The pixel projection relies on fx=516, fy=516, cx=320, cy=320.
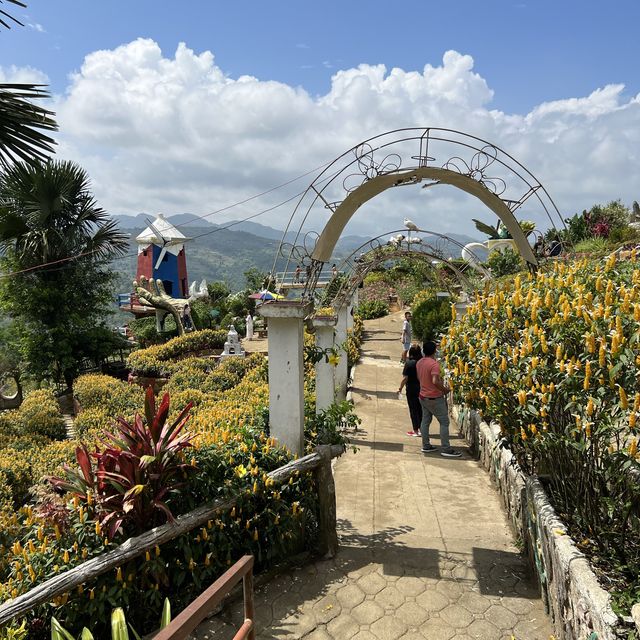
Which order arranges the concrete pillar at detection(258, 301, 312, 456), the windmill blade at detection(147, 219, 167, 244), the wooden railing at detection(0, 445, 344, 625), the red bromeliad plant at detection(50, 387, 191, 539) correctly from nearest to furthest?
the wooden railing at detection(0, 445, 344, 625) < the red bromeliad plant at detection(50, 387, 191, 539) < the concrete pillar at detection(258, 301, 312, 456) < the windmill blade at detection(147, 219, 167, 244)

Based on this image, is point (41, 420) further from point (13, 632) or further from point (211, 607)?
point (211, 607)

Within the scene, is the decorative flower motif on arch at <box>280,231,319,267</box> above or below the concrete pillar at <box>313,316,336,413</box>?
above

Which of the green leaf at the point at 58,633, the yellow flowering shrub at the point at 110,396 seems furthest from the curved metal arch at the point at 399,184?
the yellow flowering shrub at the point at 110,396

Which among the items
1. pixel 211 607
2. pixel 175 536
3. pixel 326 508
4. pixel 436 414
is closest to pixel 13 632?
pixel 175 536

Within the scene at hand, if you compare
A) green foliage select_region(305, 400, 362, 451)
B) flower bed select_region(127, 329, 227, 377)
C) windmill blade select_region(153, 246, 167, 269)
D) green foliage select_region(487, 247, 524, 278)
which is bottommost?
flower bed select_region(127, 329, 227, 377)

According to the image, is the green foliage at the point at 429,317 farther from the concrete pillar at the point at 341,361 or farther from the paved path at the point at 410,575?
the paved path at the point at 410,575

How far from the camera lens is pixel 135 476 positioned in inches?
135

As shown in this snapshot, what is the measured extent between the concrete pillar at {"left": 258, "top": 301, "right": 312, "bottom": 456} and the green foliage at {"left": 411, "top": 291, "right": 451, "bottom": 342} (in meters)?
11.5

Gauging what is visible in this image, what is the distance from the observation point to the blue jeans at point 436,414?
6.83 meters

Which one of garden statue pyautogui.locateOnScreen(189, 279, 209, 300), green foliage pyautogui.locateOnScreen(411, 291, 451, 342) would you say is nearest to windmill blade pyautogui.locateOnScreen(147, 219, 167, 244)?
garden statue pyautogui.locateOnScreen(189, 279, 209, 300)

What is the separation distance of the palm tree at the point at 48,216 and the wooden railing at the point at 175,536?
12835 millimetres

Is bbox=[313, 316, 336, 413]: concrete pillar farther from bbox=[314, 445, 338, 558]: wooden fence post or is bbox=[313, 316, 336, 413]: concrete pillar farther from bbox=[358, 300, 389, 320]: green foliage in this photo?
bbox=[358, 300, 389, 320]: green foliage

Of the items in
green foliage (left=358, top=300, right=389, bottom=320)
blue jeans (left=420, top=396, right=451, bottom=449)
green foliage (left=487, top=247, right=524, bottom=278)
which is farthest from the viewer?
green foliage (left=358, top=300, right=389, bottom=320)

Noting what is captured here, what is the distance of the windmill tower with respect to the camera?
30453mm
